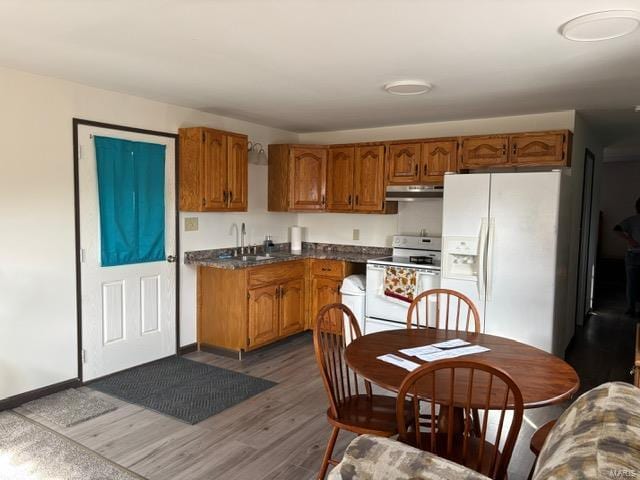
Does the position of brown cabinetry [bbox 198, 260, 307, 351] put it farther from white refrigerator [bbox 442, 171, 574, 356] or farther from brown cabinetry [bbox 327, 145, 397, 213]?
white refrigerator [bbox 442, 171, 574, 356]

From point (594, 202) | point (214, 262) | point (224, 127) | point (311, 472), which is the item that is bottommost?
point (311, 472)

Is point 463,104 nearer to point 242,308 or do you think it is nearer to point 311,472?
point 242,308

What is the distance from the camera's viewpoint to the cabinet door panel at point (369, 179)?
5012mm

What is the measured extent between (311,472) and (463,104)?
310cm

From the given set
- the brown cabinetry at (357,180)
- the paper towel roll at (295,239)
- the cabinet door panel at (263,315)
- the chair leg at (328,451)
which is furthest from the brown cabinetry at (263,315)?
the chair leg at (328,451)

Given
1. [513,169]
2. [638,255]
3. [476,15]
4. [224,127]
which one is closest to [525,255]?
[513,169]

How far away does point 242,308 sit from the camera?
432cm

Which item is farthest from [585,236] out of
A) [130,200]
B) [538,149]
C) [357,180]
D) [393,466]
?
[393,466]

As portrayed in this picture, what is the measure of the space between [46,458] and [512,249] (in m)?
3.40

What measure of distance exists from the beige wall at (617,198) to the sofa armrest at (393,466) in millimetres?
10102

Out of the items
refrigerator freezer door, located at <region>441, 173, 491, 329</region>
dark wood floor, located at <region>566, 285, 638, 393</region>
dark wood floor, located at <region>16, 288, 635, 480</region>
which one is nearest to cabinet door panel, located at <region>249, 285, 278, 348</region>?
dark wood floor, located at <region>16, 288, 635, 480</region>

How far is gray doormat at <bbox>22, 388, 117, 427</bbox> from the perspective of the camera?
314 cm

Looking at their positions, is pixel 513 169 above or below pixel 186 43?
below

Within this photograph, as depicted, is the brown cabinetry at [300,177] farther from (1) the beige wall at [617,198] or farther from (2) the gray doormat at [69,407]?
(1) the beige wall at [617,198]
